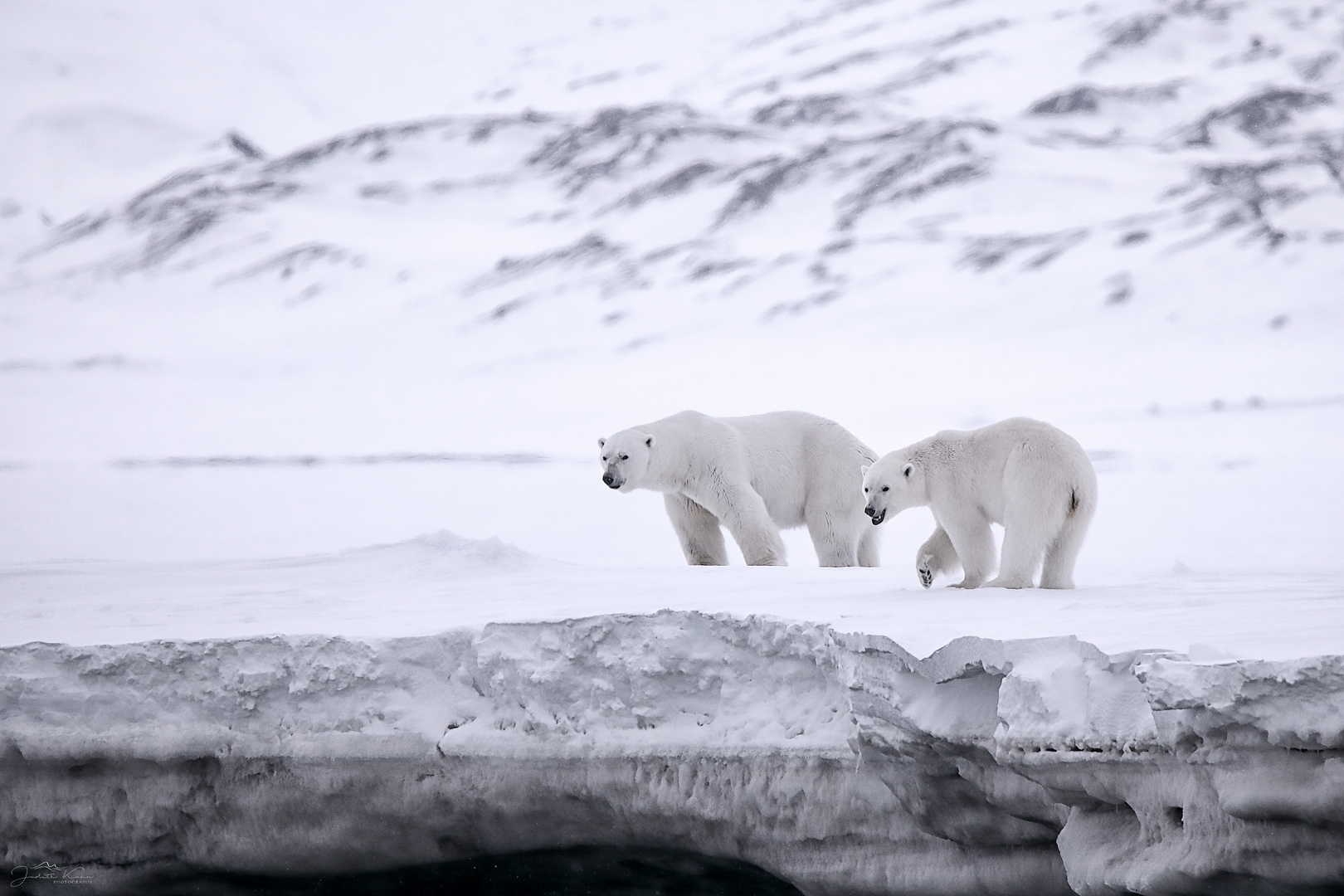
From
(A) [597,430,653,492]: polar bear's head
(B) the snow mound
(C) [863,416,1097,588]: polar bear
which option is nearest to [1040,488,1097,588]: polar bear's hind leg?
(C) [863,416,1097,588]: polar bear

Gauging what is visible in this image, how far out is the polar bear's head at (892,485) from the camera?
153 inches

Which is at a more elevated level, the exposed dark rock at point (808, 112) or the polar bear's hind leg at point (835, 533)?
the exposed dark rock at point (808, 112)

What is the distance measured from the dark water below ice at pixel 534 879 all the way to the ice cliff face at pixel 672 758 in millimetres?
73

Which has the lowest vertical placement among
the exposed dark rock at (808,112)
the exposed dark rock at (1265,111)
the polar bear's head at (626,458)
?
the polar bear's head at (626,458)

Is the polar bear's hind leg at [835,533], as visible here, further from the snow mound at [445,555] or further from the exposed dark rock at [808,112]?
the exposed dark rock at [808,112]

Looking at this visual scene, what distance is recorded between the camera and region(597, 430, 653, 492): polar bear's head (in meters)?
5.09

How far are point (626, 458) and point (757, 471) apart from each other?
560mm

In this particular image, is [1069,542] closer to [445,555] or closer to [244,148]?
[445,555]

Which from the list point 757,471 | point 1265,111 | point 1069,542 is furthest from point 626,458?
point 1265,111

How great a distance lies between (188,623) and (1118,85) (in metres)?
18.0

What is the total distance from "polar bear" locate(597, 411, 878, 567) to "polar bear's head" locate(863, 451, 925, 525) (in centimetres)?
111

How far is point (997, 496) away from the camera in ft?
12.1

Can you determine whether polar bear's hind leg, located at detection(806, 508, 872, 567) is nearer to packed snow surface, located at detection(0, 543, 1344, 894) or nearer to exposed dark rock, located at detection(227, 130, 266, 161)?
packed snow surface, located at detection(0, 543, 1344, 894)

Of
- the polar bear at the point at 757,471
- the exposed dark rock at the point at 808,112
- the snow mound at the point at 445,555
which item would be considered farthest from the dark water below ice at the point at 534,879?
the exposed dark rock at the point at 808,112
